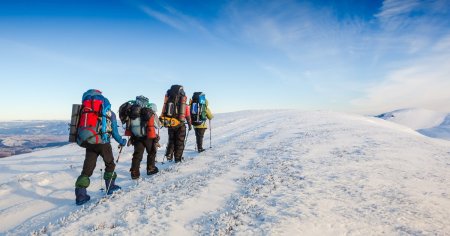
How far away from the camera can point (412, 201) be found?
6652 millimetres

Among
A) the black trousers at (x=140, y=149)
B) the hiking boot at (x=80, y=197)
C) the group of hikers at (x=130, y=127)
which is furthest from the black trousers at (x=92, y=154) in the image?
the black trousers at (x=140, y=149)

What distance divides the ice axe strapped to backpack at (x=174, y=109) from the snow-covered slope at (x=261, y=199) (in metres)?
1.75

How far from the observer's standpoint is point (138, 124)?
33.8ft

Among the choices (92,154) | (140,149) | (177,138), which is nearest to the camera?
(92,154)

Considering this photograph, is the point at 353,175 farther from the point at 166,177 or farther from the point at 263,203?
the point at 166,177

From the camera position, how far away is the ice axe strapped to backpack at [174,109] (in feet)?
40.4

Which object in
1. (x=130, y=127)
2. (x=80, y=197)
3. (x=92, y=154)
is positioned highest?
(x=130, y=127)

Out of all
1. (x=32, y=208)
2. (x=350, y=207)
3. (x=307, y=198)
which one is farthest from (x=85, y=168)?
(x=350, y=207)

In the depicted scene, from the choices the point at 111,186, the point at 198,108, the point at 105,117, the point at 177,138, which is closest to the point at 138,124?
the point at 105,117

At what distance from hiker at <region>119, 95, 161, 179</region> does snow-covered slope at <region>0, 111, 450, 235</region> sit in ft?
2.87

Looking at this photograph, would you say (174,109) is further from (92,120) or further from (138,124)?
(92,120)

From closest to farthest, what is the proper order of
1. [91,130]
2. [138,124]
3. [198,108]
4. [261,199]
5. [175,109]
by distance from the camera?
1. [261,199]
2. [91,130]
3. [138,124]
4. [175,109]
5. [198,108]

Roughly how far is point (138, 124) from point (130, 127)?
11.1 inches

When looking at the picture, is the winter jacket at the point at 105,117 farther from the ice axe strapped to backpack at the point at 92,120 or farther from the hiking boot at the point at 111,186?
the hiking boot at the point at 111,186
